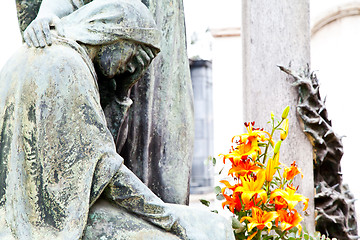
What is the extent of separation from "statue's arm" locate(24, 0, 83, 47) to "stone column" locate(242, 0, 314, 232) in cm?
163

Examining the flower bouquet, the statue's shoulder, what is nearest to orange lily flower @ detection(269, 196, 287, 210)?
the flower bouquet

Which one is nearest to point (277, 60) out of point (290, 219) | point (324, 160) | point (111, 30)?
point (324, 160)

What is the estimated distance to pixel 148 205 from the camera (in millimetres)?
1517

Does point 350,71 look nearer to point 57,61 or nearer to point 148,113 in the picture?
point 148,113

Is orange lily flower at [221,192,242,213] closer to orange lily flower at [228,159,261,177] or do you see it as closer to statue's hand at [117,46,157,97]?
orange lily flower at [228,159,261,177]

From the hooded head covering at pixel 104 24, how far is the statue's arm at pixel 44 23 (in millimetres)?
35

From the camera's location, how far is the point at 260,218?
177 centimetres

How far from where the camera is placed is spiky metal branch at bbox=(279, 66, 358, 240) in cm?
315

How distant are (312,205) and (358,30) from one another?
226 centimetres

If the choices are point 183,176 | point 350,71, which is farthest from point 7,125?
point 350,71

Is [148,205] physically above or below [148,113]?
below

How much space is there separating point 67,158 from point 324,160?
2168 millimetres

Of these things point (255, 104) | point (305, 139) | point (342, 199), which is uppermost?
point (255, 104)

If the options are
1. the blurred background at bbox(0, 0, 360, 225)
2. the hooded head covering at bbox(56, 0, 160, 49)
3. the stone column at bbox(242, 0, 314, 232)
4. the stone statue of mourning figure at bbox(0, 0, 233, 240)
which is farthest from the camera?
the blurred background at bbox(0, 0, 360, 225)
